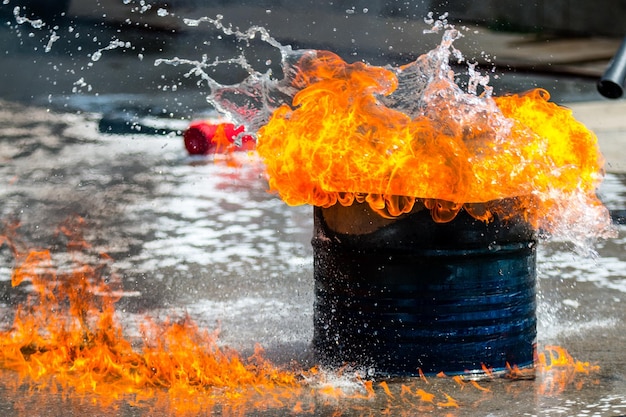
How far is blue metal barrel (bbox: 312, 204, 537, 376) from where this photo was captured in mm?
3781

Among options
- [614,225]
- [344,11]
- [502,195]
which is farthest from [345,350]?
[344,11]

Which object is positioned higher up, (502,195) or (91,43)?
(502,195)

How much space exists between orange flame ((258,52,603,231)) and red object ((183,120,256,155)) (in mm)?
5808

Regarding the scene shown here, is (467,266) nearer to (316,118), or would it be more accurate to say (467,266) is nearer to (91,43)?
(316,118)

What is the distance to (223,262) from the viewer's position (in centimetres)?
619

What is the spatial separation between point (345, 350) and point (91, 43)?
12.0m

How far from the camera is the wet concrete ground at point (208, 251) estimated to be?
374 centimetres

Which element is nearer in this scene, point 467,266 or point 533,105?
point 467,266

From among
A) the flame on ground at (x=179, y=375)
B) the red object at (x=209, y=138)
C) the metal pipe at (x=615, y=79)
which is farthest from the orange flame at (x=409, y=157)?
the red object at (x=209, y=138)

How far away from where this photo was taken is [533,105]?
4.12m

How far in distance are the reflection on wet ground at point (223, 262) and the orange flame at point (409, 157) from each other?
2.41ft

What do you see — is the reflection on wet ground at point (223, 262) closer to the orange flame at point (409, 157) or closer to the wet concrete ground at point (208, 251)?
the wet concrete ground at point (208, 251)

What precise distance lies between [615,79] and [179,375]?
202cm

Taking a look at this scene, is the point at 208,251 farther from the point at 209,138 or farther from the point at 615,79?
the point at 209,138
